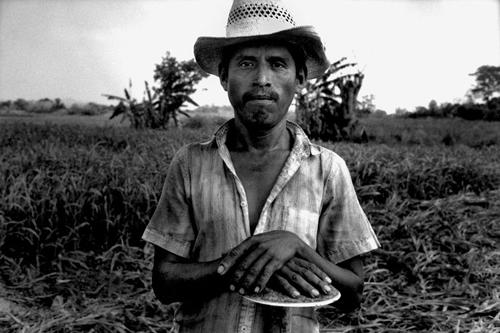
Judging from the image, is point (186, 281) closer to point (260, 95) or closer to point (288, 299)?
point (288, 299)

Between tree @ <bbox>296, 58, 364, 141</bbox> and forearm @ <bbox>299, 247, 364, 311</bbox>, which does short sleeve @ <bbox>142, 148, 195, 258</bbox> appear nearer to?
forearm @ <bbox>299, 247, 364, 311</bbox>

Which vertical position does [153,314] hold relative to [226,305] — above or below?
below

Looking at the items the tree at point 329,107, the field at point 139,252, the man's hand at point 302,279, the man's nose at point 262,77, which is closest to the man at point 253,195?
the man's nose at point 262,77

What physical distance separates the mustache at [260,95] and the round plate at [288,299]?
0.46 meters

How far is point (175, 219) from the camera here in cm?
125

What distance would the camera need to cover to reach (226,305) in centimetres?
117

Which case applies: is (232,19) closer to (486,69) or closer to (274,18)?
(274,18)

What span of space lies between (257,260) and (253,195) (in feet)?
0.90

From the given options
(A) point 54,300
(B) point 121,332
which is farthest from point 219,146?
(A) point 54,300

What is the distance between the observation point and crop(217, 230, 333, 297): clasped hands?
987mm

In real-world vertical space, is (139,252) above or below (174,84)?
below

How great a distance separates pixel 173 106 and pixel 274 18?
36.3 ft

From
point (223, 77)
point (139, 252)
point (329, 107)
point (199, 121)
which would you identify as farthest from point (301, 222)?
point (199, 121)

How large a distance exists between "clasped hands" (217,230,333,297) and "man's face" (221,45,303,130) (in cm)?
31
